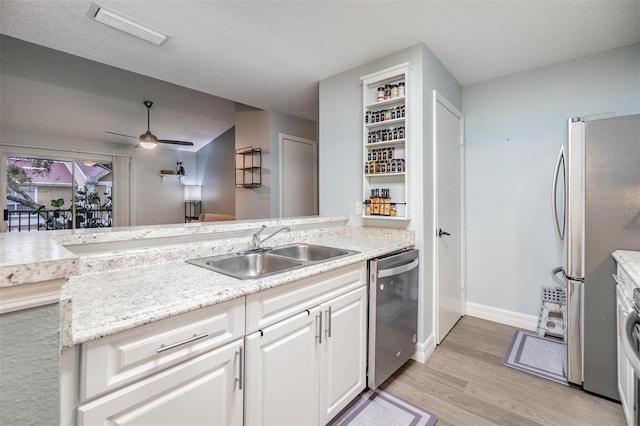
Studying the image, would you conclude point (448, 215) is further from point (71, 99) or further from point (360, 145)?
point (71, 99)

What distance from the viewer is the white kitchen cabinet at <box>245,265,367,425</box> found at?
44.7 inches

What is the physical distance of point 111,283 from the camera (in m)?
1.12

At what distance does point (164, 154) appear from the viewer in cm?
704

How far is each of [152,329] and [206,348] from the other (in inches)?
7.9

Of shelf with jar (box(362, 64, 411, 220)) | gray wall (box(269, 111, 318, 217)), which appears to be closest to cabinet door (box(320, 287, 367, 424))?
shelf with jar (box(362, 64, 411, 220))

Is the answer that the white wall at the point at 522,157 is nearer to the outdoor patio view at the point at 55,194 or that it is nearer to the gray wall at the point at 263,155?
the gray wall at the point at 263,155

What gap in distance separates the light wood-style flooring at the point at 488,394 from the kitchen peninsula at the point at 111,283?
89 cm

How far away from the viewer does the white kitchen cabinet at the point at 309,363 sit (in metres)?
1.14

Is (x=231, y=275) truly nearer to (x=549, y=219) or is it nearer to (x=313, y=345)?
(x=313, y=345)

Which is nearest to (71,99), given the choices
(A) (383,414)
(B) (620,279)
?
(A) (383,414)

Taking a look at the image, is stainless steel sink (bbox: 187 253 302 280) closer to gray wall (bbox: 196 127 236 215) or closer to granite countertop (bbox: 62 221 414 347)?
granite countertop (bbox: 62 221 414 347)

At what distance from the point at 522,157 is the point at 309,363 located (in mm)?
2678

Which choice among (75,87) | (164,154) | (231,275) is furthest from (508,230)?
(164,154)

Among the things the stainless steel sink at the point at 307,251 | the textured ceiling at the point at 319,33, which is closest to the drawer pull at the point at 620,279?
the stainless steel sink at the point at 307,251
